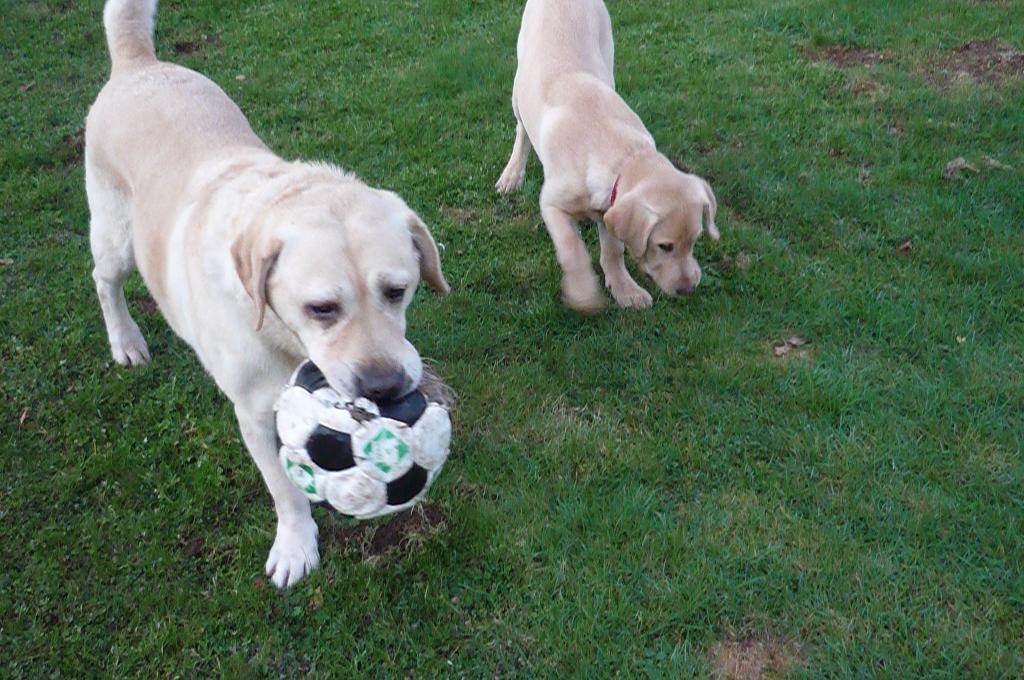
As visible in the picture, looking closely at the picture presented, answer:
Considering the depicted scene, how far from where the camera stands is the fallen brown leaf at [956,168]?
214 inches

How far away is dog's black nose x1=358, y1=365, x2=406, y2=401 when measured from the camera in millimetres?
2434

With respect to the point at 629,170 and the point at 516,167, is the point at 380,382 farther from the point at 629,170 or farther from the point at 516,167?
the point at 516,167

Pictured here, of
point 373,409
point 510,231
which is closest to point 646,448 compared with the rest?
point 373,409

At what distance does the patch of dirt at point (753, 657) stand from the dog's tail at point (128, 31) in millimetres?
3892

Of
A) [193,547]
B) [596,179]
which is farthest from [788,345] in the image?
[193,547]

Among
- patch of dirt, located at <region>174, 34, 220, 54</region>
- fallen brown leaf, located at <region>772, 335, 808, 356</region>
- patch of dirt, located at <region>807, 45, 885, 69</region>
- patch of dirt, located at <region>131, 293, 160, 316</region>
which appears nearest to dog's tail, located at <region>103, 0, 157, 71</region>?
patch of dirt, located at <region>131, 293, 160, 316</region>

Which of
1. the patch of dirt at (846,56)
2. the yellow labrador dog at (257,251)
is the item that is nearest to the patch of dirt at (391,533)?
the yellow labrador dog at (257,251)

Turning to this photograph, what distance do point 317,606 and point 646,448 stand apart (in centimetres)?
163

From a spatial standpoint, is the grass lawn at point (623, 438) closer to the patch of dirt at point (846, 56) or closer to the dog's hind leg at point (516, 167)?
the dog's hind leg at point (516, 167)

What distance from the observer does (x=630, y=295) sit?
4750 mm

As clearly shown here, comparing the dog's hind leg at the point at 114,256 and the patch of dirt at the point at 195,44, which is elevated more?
the dog's hind leg at the point at 114,256

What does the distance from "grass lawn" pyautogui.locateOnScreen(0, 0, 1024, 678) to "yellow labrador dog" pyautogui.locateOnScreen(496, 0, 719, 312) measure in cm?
27

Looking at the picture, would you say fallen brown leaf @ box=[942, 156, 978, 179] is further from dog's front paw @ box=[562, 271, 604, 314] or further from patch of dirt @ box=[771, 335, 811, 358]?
dog's front paw @ box=[562, 271, 604, 314]

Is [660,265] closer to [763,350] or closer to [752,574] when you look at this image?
[763,350]
